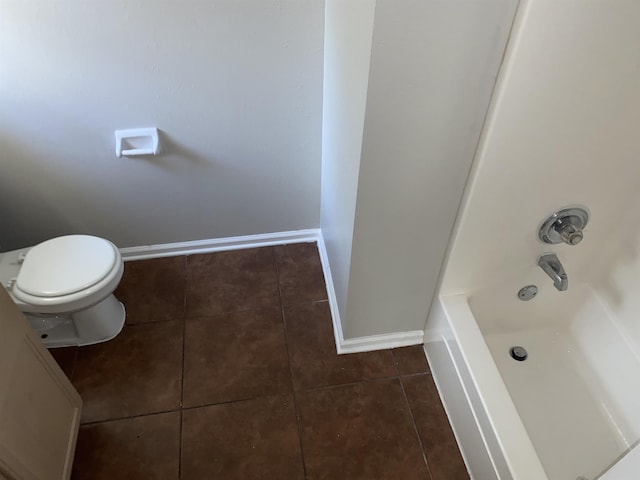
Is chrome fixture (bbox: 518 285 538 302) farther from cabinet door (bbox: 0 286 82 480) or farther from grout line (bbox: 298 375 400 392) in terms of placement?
cabinet door (bbox: 0 286 82 480)

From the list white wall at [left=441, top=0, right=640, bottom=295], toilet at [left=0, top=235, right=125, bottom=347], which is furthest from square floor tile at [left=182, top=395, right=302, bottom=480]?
white wall at [left=441, top=0, right=640, bottom=295]

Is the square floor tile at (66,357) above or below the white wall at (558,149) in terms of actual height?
below

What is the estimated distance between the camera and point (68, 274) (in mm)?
1651

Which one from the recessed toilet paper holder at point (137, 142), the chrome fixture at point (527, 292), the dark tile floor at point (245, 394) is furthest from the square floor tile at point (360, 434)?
the recessed toilet paper holder at point (137, 142)

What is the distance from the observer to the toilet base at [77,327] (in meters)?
1.83

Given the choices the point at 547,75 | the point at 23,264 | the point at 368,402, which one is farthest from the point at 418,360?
the point at 23,264

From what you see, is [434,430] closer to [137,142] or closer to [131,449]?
[131,449]

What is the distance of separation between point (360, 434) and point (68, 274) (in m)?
1.13

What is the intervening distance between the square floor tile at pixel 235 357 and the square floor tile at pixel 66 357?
1.37ft

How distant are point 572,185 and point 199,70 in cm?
120

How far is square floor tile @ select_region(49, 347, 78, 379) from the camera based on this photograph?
5.93 feet

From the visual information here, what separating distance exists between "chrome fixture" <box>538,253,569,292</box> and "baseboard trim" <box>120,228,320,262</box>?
1025mm

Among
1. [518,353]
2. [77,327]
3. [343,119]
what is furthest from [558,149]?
[77,327]

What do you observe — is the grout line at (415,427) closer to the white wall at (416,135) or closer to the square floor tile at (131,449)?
the white wall at (416,135)
